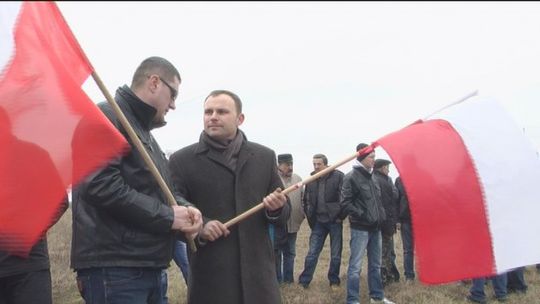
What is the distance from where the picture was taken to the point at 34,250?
337 cm

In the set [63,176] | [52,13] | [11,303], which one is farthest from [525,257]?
[11,303]

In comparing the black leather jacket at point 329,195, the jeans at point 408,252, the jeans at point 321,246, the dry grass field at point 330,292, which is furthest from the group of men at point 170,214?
the jeans at point 408,252

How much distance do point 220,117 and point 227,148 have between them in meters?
0.21

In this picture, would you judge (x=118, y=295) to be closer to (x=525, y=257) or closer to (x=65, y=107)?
(x=65, y=107)

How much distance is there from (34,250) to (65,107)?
3.91 feet

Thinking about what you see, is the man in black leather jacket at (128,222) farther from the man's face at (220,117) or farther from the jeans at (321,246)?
the jeans at (321,246)

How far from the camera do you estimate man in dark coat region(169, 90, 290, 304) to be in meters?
3.34

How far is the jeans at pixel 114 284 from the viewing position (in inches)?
110

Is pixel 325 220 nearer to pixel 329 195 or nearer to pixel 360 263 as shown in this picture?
pixel 329 195

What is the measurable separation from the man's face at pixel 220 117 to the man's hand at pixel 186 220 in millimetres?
682

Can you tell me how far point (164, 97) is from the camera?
310 centimetres

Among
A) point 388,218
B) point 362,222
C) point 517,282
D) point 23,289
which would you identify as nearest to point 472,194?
point 23,289

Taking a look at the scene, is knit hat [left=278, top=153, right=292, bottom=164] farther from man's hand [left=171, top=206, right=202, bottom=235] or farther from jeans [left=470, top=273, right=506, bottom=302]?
man's hand [left=171, top=206, right=202, bottom=235]

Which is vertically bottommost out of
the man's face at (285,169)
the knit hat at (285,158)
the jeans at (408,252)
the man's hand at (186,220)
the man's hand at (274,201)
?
the jeans at (408,252)
